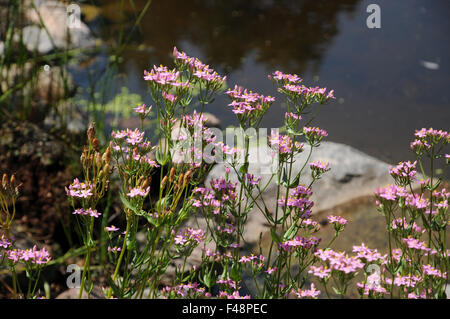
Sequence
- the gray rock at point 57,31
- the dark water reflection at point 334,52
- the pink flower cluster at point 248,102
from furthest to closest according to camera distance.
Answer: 1. the gray rock at point 57,31
2. the dark water reflection at point 334,52
3. the pink flower cluster at point 248,102

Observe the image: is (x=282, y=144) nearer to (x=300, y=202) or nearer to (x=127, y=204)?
(x=300, y=202)

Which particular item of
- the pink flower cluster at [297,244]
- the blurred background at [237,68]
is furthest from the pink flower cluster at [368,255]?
the blurred background at [237,68]

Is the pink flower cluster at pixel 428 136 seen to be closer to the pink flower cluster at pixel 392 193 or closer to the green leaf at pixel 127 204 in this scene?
the pink flower cluster at pixel 392 193

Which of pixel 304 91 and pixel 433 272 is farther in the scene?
pixel 304 91

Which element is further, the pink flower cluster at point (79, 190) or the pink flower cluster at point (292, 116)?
the pink flower cluster at point (292, 116)

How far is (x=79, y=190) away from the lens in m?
1.95

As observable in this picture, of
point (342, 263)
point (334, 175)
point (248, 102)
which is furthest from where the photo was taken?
point (334, 175)

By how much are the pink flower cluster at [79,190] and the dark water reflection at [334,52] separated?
150 inches

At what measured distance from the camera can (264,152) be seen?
14.6ft

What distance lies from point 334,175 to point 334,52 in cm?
317

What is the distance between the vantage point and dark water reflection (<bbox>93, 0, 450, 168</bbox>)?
5.91 metres

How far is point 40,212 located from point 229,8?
5.80 m

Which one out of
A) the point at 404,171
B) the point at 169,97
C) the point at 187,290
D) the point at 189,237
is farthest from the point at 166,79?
the point at 404,171

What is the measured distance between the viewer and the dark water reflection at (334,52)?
591 centimetres
